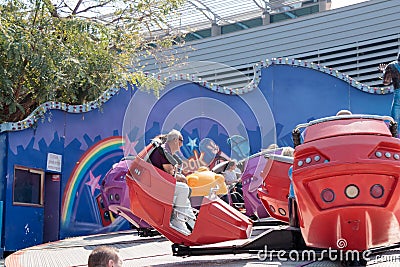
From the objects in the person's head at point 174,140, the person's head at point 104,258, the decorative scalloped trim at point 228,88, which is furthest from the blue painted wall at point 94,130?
the person's head at point 104,258

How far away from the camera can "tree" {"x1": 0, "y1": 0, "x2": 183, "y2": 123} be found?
10.6 meters

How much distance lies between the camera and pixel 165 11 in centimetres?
1248

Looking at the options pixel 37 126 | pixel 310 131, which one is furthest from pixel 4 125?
pixel 310 131

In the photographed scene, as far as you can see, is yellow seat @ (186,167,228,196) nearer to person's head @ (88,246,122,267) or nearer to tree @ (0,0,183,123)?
person's head @ (88,246,122,267)

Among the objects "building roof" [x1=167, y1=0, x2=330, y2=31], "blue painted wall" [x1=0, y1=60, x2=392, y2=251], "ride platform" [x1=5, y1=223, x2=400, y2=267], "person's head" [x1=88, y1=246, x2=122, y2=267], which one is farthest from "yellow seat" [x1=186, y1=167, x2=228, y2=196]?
"building roof" [x1=167, y1=0, x2=330, y2=31]

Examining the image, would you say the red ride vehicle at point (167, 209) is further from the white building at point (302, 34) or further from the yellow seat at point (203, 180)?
the white building at point (302, 34)

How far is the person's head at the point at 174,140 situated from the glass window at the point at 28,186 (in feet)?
19.9

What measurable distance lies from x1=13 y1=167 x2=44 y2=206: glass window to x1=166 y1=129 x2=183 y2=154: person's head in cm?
608

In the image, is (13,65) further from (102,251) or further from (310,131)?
(102,251)

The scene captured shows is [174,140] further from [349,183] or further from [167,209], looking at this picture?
[349,183]

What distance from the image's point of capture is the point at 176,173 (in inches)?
180

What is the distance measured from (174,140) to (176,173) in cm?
34

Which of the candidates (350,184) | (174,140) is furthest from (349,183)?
(174,140)

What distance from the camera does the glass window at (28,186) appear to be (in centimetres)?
990
